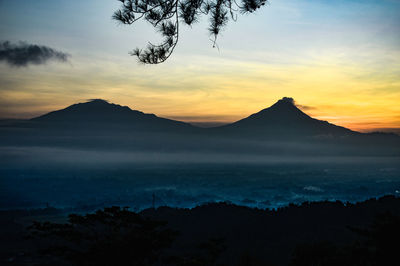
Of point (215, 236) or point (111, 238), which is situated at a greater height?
point (111, 238)

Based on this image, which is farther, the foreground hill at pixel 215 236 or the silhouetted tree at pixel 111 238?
the foreground hill at pixel 215 236

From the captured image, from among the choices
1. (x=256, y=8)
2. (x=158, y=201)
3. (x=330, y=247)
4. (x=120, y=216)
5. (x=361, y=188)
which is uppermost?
(x=256, y=8)

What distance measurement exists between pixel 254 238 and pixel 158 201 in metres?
127

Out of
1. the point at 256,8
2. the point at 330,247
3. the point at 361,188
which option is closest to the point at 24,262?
the point at 330,247

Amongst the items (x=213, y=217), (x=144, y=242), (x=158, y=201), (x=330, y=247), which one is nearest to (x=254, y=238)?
(x=213, y=217)

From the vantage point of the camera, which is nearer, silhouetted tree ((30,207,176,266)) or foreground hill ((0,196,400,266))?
silhouetted tree ((30,207,176,266))

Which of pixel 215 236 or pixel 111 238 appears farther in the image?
pixel 215 236

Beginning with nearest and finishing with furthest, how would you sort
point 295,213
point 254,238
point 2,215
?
point 254,238 → point 295,213 → point 2,215

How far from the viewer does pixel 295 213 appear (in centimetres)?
9812

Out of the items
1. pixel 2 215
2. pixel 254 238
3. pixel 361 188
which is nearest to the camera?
pixel 254 238

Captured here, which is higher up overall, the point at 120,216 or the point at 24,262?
the point at 120,216

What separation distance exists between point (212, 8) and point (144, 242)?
499 cm

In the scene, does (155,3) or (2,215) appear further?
(2,215)

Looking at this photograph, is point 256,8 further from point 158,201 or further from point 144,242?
point 158,201
